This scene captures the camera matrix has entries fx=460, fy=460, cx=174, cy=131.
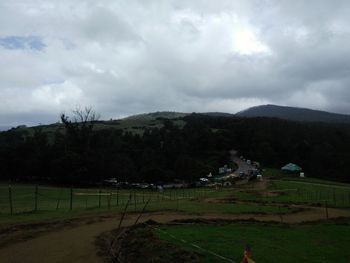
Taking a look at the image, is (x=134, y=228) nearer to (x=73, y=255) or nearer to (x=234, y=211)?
(x=73, y=255)

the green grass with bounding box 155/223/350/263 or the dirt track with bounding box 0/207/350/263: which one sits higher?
the dirt track with bounding box 0/207/350/263

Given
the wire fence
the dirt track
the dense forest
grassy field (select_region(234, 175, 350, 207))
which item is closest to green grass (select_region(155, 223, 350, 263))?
the dirt track

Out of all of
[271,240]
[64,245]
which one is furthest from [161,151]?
[64,245]

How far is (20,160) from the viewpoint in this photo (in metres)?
108

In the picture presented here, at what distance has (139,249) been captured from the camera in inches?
773

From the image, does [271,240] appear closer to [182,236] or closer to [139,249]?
[182,236]

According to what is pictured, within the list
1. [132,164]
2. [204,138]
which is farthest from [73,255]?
[204,138]

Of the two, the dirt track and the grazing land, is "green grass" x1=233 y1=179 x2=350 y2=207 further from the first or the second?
the dirt track

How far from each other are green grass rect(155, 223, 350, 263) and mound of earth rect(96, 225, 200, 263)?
0.73 metres

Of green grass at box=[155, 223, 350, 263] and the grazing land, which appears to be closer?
the grazing land

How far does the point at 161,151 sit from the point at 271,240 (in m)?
112

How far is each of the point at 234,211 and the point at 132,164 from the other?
80.6 metres

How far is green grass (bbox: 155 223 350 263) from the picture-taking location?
62.1ft

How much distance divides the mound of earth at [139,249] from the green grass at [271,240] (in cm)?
73
